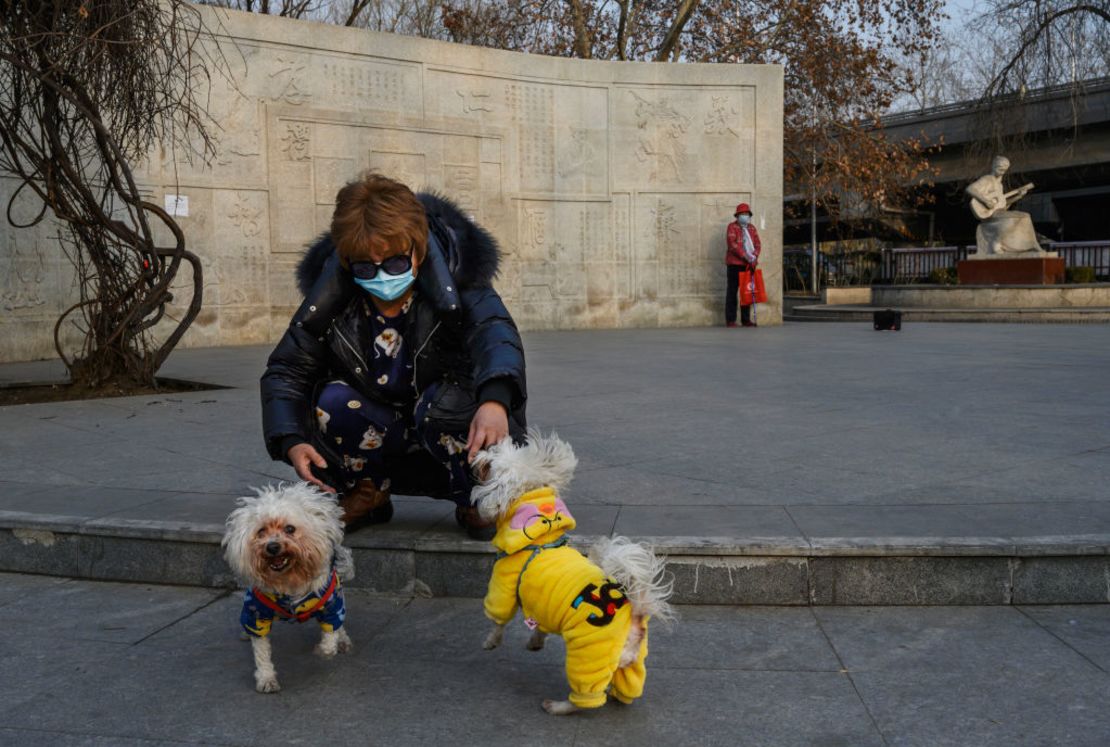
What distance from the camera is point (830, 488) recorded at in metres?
4.59

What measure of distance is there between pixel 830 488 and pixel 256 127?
11341mm

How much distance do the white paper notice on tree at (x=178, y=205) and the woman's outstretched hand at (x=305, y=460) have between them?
1066 centimetres

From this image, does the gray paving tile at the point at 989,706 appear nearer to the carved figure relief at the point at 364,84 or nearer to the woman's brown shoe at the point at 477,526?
the woman's brown shoe at the point at 477,526

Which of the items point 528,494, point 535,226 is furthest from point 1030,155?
point 528,494

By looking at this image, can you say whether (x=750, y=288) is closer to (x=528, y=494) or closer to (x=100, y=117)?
(x=100, y=117)

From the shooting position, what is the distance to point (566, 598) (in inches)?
102

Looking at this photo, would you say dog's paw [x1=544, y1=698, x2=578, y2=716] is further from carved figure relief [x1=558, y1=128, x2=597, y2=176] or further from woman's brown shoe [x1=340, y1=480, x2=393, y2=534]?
carved figure relief [x1=558, y1=128, x2=597, y2=176]

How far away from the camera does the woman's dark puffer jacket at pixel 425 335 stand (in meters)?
3.57

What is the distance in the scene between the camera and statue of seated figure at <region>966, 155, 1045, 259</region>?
920 inches

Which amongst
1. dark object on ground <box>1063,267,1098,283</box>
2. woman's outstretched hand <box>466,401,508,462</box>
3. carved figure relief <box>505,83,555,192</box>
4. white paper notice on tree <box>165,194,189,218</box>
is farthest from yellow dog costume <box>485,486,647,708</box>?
dark object on ground <box>1063,267,1098,283</box>

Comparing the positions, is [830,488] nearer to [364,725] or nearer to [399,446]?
[399,446]

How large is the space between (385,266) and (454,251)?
33 cm

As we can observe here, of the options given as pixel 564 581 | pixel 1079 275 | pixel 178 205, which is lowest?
pixel 564 581

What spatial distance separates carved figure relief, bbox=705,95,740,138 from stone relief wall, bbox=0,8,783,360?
0.03 m
